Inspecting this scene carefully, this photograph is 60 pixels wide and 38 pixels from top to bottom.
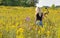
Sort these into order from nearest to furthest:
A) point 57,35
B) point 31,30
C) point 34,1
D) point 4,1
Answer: point 57,35 < point 31,30 < point 4,1 < point 34,1

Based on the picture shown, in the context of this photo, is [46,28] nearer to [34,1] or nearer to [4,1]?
[4,1]

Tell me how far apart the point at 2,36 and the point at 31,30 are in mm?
631

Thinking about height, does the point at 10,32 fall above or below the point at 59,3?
above

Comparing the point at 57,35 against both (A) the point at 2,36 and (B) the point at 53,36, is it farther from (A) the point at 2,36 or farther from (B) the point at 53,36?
(A) the point at 2,36

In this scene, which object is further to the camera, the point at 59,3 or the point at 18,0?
the point at 18,0

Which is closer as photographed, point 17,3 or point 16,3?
point 16,3

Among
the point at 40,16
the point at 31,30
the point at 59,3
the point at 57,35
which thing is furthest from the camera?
the point at 59,3

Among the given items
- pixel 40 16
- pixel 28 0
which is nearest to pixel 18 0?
pixel 28 0

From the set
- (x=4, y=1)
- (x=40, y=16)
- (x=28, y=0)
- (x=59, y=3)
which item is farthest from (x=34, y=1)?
(x=40, y=16)

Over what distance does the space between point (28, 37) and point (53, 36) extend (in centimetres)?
50

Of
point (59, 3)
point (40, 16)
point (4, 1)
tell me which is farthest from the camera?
point (4, 1)

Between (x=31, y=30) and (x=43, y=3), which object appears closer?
(x=31, y=30)

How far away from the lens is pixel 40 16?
10828mm

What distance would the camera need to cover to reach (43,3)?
42656 millimetres
